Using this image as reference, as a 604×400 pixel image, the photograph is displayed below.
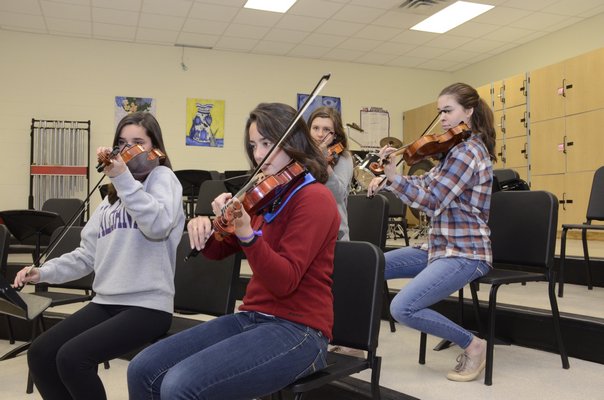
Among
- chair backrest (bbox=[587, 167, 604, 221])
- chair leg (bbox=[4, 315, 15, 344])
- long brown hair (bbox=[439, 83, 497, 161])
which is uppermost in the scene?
long brown hair (bbox=[439, 83, 497, 161])

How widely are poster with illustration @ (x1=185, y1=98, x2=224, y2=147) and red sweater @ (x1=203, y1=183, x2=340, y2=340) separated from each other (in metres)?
7.07

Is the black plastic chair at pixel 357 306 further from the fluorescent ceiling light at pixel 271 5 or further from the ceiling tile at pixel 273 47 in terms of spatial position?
the ceiling tile at pixel 273 47

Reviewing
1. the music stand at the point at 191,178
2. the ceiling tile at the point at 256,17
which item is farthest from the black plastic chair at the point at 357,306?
the ceiling tile at the point at 256,17

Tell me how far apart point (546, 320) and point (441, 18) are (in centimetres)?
557

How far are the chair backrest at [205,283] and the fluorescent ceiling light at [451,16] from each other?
223 inches

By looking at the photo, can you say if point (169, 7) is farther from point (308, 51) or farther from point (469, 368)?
point (469, 368)

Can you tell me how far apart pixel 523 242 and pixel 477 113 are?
1.95 feet

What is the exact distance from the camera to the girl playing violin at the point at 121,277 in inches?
64.0

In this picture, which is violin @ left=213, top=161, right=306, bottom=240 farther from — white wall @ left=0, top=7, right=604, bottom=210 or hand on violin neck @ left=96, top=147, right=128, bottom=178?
white wall @ left=0, top=7, right=604, bottom=210

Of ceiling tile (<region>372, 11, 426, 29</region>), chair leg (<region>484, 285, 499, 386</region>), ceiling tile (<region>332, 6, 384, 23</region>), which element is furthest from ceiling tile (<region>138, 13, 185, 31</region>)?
chair leg (<region>484, 285, 499, 386</region>)

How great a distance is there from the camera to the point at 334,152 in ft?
9.20

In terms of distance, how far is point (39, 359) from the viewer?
5.49 feet

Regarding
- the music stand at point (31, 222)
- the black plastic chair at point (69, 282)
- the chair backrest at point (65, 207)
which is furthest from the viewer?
the chair backrest at point (65, 207)

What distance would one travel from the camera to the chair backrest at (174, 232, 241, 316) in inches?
74.1
